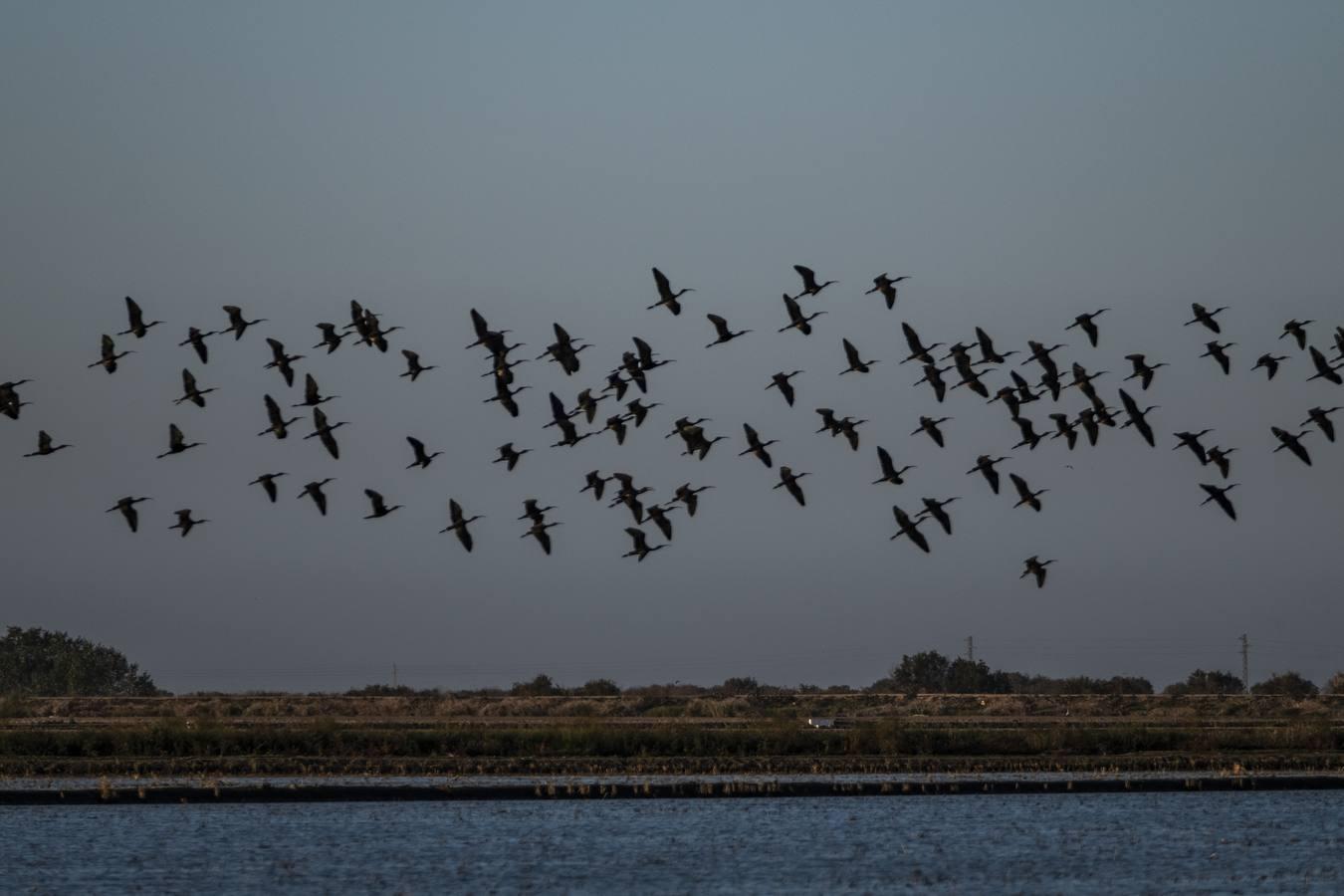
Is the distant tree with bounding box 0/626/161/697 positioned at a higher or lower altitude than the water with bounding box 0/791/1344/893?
higher

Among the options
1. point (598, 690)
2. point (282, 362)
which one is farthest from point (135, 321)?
point (598, 690)

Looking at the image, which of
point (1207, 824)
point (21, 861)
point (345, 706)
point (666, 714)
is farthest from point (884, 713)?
point (21, 861)

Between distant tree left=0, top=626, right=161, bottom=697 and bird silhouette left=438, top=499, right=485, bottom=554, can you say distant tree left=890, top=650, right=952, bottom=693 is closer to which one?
distant tree left=0, top=626, right=161, bottom=697

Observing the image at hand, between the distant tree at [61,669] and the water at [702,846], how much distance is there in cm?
7804

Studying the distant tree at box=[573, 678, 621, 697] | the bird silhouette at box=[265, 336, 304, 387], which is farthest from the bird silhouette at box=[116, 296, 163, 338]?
the distant tree at box=[573, 678, 621, 697]

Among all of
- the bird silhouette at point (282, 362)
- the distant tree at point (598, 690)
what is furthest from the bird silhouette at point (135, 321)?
the distant tree at point (598, 690)

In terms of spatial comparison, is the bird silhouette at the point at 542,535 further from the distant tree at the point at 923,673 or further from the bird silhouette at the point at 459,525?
the distant tree at the point at 923,673

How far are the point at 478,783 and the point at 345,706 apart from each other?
153 feet

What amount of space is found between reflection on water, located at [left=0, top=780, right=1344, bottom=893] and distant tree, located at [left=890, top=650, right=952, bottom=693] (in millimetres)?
71221

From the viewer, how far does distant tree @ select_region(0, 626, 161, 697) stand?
11600 centimetres

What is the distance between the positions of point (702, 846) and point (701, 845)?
13 cm

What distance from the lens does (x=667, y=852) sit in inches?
1293

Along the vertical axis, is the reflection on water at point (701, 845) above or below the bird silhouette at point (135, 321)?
below

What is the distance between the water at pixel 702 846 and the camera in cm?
2930
